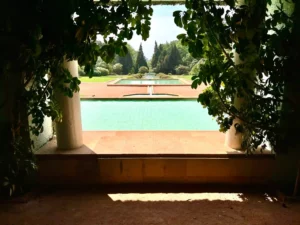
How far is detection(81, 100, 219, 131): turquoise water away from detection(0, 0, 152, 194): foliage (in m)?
2.40

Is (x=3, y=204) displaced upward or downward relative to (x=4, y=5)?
downward

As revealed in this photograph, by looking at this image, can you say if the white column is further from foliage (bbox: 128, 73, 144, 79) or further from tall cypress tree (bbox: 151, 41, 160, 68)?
tall cypress tree (bbox: 151, 41, 160, 68)

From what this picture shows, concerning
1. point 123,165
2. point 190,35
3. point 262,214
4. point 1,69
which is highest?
point 190,35

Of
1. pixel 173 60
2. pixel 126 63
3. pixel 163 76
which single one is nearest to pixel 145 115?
pixel 163 76

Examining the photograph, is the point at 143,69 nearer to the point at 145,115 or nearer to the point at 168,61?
the point at 168,61

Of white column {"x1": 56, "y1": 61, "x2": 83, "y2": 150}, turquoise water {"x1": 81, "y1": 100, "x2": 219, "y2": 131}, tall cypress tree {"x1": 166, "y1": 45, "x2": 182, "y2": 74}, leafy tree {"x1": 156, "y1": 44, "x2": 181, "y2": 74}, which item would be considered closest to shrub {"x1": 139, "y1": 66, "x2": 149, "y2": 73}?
leafy tree {"x1": 156, "y1": 44, "x2": 181, "y2": 74}

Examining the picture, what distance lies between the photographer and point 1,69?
5.18ft

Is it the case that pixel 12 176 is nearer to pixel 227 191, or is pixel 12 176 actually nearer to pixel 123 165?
pixel 123 165

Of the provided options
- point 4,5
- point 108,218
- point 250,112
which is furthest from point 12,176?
point 250,112

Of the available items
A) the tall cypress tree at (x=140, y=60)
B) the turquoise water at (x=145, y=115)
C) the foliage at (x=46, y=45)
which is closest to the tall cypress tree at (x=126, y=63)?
the tall cypress tree at (x=140, y=60)

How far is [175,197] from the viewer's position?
6.50 ft

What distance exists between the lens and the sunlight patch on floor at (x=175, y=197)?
6.40 ft

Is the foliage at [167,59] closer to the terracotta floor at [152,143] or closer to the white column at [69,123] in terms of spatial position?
the terracotta floor at [152,143]

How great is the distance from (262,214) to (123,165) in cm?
114
